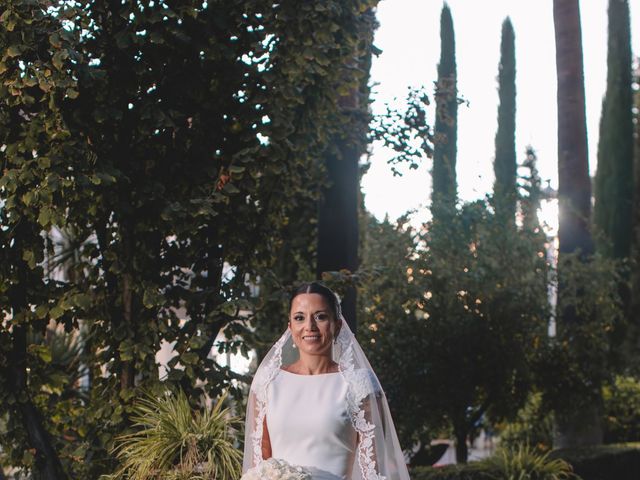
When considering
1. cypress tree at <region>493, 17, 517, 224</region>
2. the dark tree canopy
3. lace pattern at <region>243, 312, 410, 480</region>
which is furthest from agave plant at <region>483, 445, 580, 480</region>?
cypress tree at <region>493, 17, 517, 224</region>

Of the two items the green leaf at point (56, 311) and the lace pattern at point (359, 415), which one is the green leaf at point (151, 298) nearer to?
the green leaf at point (56, 311)

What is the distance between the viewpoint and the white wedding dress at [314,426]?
182 inches

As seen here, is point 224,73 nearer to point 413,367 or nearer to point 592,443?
point 413,367

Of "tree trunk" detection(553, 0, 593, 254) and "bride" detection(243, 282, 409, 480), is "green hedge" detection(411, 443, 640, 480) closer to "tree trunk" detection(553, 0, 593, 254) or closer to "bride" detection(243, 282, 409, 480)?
"tree trunk" detection(553, 0, 593, 254)

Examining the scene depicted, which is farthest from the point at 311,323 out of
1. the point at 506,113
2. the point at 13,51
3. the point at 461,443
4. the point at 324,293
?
the point at 506,113

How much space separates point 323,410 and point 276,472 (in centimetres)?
40

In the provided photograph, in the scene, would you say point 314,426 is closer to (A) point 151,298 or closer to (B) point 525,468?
(A) point 151,298

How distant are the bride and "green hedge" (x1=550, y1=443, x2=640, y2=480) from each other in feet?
27.0

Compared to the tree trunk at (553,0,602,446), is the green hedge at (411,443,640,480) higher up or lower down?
lower down

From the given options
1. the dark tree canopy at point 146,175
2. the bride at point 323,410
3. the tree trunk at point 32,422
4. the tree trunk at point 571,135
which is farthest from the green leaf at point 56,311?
the tree trunk at point 571,135

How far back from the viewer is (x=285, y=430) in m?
4.71

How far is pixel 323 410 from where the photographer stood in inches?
184

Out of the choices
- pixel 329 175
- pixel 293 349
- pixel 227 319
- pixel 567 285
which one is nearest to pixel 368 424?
pixel 293 349

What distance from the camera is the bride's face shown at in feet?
15.2
